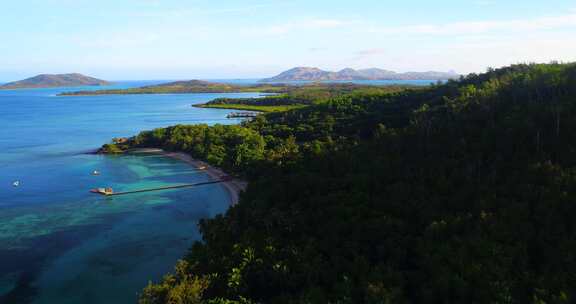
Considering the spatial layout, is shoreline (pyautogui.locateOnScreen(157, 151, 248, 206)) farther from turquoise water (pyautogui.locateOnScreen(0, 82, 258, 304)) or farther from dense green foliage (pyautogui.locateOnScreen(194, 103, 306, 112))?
dense green foliage (pyautogui.locateOnScreen(194, 103, 306, 112))

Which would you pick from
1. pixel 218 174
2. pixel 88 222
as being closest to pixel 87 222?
pixel 88 222

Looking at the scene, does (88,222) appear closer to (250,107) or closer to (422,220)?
(422,220)

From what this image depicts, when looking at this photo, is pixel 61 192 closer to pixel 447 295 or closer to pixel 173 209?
pixel 173 209

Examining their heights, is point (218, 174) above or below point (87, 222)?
above

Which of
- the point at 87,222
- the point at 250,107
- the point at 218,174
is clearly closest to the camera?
the point at 87,222

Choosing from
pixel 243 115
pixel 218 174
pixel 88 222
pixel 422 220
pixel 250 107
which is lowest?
pixel 88 222

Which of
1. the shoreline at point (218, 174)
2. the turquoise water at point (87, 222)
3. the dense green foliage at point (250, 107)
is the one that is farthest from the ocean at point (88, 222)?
the dense green foliage at point (250, 107)

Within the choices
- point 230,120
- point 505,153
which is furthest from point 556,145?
point 230,120
